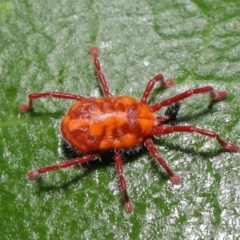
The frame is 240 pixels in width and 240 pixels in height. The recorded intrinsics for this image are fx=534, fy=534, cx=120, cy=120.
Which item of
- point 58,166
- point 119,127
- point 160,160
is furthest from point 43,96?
point 160,160

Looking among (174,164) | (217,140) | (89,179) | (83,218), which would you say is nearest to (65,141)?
Result: (89,179)

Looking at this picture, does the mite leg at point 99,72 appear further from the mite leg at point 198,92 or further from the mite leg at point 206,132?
the mite leg at point 206,132

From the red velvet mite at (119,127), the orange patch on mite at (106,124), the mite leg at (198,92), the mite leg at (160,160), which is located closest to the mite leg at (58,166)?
the red velvet mite at (119,127)

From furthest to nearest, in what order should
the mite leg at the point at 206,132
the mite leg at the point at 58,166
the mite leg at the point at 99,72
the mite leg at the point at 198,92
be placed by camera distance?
the mite leg at the point at 99,72
the mite leg at the point at 58,166
the mite leg at the point at 198,92
the mite leg at the point at 206,132

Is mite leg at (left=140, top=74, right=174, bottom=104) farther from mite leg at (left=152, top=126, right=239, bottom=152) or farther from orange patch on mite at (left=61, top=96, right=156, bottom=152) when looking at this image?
mite leg at (left=152, top=126, right=239, bottom=152)

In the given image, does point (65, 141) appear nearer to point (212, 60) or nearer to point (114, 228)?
point (114, 228)

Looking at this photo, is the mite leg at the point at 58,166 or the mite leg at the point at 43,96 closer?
the mite leg at the point at 58,166

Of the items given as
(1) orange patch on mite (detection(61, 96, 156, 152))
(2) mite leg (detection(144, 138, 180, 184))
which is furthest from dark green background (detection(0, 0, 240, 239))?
(1) orange patch on mite (detection(61, 96, 156, 152))
